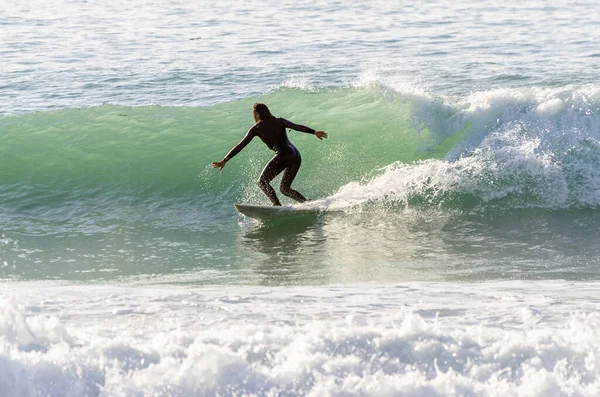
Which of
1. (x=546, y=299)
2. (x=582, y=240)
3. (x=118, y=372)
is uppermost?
(x=118, y=372)

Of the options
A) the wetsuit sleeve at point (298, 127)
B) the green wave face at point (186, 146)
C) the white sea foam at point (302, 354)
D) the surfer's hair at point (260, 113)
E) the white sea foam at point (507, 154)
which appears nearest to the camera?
the white sea foam at point (302, 354)

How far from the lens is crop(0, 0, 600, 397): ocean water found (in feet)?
14.7

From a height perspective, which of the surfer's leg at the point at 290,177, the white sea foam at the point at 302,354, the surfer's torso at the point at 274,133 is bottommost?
the surfer's leg at the point at 290,177

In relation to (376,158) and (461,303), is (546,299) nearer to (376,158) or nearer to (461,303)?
(461,303)

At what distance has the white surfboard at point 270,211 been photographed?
962 cm

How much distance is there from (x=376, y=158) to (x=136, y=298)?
264 inches

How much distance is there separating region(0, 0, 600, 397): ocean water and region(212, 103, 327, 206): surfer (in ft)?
1.57

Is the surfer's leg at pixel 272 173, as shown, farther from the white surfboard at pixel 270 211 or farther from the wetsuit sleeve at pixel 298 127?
the wetsuit sleeve at pixel 298 127

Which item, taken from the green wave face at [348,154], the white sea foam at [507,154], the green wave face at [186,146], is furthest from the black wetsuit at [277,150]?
the green wave face at [186,146]

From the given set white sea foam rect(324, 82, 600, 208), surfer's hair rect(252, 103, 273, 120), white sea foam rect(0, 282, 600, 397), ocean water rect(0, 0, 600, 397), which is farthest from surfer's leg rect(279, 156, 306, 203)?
white sea foam rect(0, 282, 600, 397)

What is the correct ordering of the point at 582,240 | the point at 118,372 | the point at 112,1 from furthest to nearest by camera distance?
the point at 112,1 → the point at 582,240 → the point at 118,372

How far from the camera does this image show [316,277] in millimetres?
7539

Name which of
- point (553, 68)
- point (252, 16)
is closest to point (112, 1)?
point (252, 16)

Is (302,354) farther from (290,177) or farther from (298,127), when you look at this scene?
(290,177)
